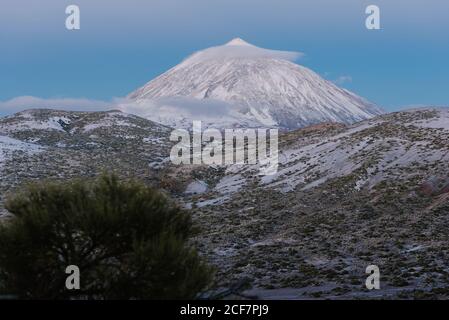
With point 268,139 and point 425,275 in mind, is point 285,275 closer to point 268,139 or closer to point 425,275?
point 425,275

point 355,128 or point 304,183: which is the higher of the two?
point 355,128

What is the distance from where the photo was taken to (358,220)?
124 feet

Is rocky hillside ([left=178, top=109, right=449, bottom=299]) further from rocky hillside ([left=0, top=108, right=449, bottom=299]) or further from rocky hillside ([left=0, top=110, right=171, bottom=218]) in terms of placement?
rocky hillside ([left=0, top=110, right=171, bottom=218])

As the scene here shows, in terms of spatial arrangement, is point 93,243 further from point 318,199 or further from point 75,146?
point 75,146

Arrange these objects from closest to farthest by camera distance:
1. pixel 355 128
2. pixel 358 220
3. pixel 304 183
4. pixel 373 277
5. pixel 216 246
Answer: pixel 373 277 → pixel 216 246 → pixel 358 220 → pixel 304 183 → pixel 355 128

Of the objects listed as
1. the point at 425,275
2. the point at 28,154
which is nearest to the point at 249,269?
the point at 425,275

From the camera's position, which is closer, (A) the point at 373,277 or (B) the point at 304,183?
(A) the point at 373,277

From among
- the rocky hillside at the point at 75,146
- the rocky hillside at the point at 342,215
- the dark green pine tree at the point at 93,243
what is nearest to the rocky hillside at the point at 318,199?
the rocky hillside at the point at 342,215

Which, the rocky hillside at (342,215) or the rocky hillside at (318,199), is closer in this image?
the rocky hillside at (342,215)

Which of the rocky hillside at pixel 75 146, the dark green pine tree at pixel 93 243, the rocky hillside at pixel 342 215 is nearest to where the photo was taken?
the dark green pine tree at pixel 93 243

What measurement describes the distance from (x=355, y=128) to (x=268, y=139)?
17.0m

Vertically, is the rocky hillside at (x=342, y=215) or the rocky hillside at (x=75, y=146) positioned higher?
the rocky hillside at (x=75, y=146)

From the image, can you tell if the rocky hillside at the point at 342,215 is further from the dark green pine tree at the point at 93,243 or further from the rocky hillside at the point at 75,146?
the rocky hillside at the point at 75,146
